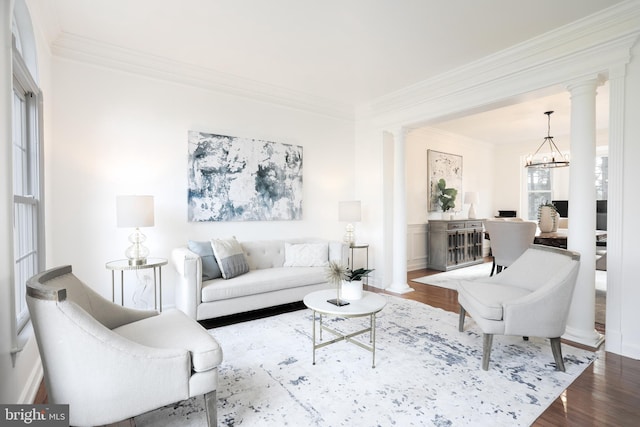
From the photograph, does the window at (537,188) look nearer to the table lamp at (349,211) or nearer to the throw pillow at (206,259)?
the table lamp at (349,211)

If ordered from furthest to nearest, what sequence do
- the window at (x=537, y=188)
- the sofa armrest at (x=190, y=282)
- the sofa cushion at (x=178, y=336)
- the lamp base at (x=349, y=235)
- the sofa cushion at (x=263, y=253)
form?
the window at (x=537, y=188) → the lamp base at (x=349, y=235) → the sofa cushion at (x=263, y=253) → the sofa armrest at (x=190, y=282) → the sofa cushion at (x=178, y=336)

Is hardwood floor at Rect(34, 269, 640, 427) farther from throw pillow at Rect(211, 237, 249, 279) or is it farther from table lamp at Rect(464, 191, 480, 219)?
table lamp at Rect(464, 191, 480, 219)

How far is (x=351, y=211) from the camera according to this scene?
472 cm

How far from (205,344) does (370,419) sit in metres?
1.02

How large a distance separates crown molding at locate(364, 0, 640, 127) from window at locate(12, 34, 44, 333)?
3949 millimetres

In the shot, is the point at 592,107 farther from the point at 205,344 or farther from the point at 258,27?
the point at 205,344

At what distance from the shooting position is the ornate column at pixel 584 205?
9.61 ft

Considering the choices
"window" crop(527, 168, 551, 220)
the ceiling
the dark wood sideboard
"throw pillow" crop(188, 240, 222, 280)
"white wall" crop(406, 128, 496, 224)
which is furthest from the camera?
"window" crop(527, 168, 551, 220)

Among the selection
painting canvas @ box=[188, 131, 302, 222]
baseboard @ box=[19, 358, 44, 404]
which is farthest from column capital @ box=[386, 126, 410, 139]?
baseboard @ box=[19, 358, 44, 404]

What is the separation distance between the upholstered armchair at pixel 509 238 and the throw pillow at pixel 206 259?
158 inches

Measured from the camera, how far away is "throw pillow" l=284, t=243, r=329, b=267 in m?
4.17

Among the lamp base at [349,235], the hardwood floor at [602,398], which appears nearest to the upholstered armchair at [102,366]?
the hardwood floor at [602,398]

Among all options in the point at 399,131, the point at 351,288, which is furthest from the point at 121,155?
the point at 399,131

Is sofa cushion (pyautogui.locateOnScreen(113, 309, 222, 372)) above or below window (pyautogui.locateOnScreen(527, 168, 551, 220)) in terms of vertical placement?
below
